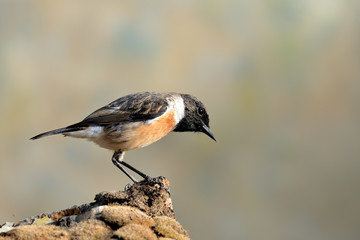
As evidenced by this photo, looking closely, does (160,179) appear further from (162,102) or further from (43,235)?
(43,235)

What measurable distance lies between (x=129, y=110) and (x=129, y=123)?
25cm

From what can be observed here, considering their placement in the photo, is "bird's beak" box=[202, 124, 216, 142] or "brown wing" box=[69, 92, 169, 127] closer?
"brown wing" box=[69, 92, 169, 127]

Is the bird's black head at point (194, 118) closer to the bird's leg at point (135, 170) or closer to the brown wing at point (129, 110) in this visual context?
the brown wing at point (129, 110)

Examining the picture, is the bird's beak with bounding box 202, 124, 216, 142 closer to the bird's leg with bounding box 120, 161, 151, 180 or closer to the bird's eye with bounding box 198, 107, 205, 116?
the bird's eye with bounding box 198, 107, 205, 116

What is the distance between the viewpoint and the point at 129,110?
7848 mm

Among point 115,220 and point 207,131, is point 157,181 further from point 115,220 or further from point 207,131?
point 207,131

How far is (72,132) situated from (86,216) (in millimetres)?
2194

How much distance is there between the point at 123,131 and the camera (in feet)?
25.2

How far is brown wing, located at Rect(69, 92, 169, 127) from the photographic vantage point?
773cm

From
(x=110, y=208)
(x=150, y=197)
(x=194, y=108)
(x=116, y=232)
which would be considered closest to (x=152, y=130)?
(x=194, y=108)

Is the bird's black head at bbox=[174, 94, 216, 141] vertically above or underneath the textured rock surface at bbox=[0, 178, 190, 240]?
above

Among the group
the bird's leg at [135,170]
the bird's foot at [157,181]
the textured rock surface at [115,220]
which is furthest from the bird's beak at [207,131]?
the textured rock surface at [115,220]

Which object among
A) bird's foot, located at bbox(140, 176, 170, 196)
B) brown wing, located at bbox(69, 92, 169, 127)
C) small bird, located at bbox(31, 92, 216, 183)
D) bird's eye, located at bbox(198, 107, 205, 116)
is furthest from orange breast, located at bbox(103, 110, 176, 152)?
bird's eye, located at bbox(198, 107, 205, 116)

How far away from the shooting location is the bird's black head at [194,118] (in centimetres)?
820
